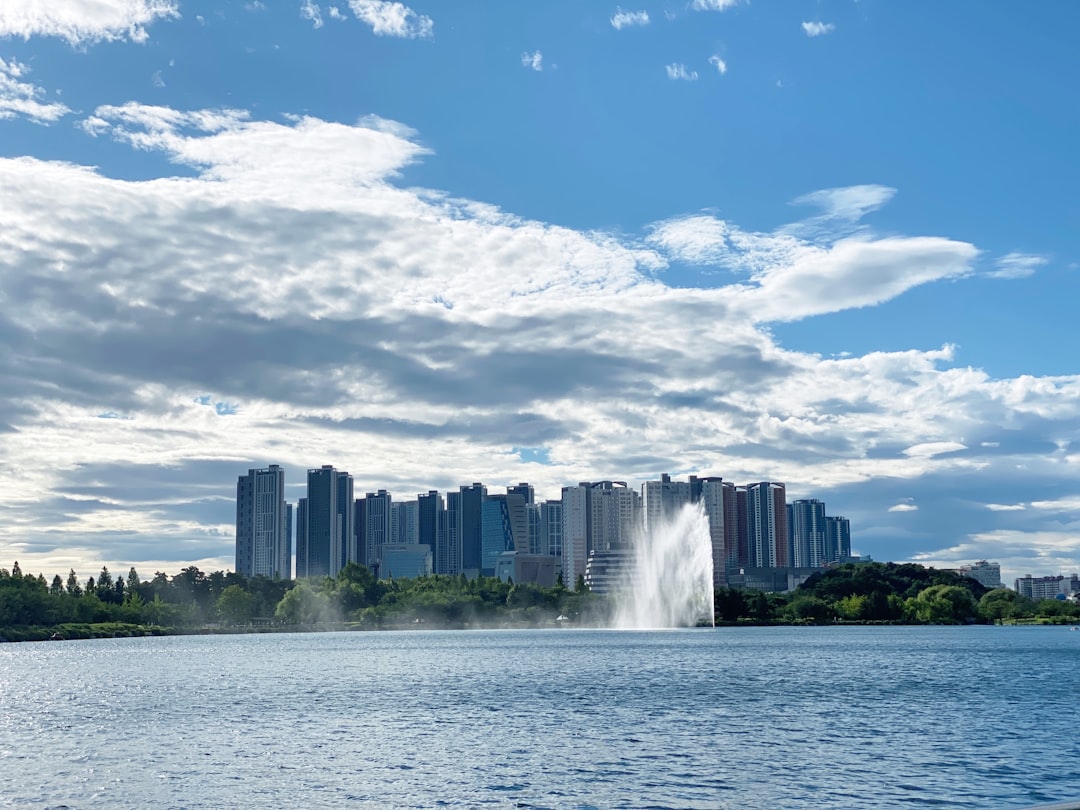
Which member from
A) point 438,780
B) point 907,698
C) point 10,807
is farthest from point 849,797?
point 907,698

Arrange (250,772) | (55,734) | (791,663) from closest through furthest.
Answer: (250,772) → (55,734) → (791,663)

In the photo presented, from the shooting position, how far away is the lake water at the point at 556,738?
34.5m

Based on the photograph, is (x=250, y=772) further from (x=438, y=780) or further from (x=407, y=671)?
(x=407, y=671)

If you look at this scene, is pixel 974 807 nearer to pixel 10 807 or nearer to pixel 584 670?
pixel 10 807

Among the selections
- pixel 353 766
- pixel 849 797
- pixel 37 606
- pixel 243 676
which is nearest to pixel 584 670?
pixel 243 676

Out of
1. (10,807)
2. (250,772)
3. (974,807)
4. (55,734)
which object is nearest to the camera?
(974,807)

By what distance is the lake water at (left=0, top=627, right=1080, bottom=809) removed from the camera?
34469 mm

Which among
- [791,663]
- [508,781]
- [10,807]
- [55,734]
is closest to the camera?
[10,807]

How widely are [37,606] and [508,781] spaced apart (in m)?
177

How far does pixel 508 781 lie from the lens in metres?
36.6

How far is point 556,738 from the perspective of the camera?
46562 mm

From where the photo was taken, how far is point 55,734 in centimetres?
5244

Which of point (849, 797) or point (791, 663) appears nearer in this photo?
point (849, 797)

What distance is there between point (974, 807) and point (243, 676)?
69704 mm
